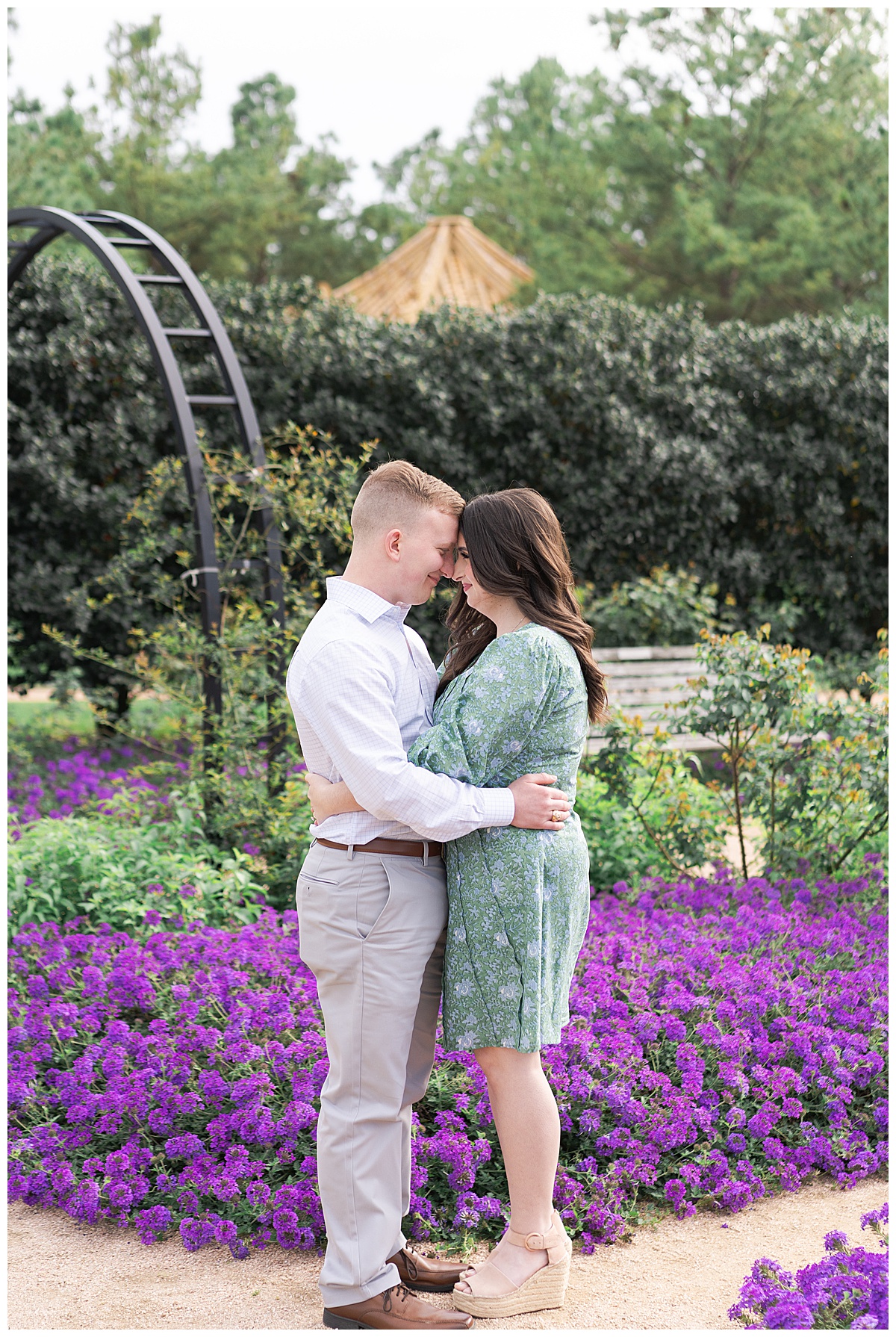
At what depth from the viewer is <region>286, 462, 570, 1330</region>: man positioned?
7.04ft

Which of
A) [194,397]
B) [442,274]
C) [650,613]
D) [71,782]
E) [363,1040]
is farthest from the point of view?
[442,274]

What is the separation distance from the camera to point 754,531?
891 cm

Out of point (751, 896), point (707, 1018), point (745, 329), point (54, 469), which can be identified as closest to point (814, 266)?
point (745, 329)

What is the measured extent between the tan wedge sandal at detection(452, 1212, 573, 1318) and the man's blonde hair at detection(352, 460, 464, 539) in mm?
1569

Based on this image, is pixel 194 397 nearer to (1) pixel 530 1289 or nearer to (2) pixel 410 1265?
(2) pixel 410 1265

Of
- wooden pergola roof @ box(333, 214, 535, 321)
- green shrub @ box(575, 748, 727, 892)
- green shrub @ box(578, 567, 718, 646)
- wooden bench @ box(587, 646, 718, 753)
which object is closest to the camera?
green shrub @ box(575, 748, 727, 892)

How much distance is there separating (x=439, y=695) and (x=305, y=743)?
335mm

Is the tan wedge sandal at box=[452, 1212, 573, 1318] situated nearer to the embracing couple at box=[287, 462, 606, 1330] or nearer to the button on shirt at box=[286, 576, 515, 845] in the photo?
the embracing couple at box=[287, 462, 606, 1330]

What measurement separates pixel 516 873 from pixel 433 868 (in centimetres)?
18

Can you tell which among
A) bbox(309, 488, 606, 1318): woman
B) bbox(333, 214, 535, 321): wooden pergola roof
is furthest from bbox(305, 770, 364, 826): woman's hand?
bbox(333, 214, 535, 321): wooden pergola roof

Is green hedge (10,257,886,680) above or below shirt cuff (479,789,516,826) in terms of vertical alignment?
above

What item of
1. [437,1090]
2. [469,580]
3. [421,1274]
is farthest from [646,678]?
[421,1274]

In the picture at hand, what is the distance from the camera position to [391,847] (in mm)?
2264

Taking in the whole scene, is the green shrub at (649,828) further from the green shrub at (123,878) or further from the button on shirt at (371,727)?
the button on shirt at (371,727)
